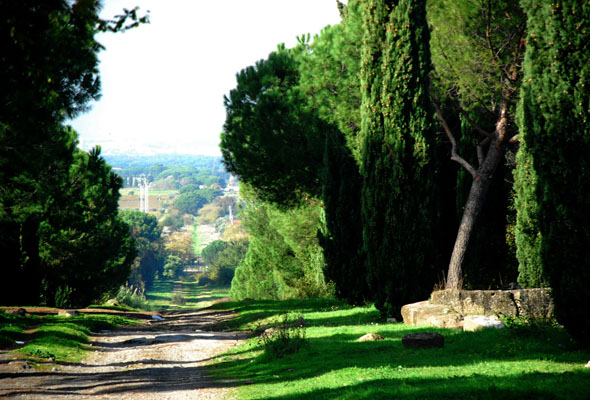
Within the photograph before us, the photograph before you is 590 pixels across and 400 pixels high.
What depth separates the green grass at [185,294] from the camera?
97881mm

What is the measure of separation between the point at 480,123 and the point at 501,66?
2539 millimetres

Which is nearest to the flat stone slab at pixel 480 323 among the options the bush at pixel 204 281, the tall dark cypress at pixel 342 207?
the tall dark cypress at pixel 342 207

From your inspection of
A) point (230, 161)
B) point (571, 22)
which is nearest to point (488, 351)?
point (571, 22)

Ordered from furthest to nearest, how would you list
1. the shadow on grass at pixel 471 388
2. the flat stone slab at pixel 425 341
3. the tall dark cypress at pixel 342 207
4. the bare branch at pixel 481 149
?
the tall dark cypress at pixel 342 207, the bare branch at pixel 481 149, the flat stone slab at pixel 425 341, the shadow on grass at pixel 471 388

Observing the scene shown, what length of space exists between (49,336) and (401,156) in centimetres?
1097

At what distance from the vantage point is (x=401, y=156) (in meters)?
14.4

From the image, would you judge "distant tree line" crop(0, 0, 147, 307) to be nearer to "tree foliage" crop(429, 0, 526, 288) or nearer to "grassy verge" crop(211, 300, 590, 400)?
"grassy verge" crop(211, 300, 590, 400)

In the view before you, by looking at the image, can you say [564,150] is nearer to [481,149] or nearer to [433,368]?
[433,368]

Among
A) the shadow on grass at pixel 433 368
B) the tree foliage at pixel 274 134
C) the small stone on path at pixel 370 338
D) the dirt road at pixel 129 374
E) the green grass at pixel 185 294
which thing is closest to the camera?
the shadow on grass at pixel 433 368

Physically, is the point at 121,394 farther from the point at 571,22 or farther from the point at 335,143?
the point at 335,143

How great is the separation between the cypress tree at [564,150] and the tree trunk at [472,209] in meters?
6.81

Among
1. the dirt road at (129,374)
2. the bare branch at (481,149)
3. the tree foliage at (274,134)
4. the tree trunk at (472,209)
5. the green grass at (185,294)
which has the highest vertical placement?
the tree foliage at (274,134)

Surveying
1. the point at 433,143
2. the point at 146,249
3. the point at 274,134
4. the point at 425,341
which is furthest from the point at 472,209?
the point at 146,249

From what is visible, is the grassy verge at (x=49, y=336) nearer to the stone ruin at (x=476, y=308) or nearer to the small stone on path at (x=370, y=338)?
the small stone on path at (x=370, y=338)
